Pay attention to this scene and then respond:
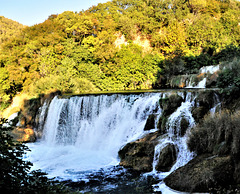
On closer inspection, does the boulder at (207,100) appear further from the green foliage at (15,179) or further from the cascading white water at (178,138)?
the green foliage at (15,179)

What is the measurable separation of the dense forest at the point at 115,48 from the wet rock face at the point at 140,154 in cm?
1200

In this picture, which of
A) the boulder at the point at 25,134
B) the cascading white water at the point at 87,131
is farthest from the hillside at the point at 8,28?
the cascading white water at the point at 87,131

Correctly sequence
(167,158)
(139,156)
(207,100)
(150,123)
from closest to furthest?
(167,158)
(139,156)
(207,100)
(150,123)

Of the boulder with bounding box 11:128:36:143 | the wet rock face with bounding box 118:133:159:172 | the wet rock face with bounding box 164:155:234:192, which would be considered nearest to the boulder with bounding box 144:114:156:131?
the wet rock face with bounding box 118:133:159:172

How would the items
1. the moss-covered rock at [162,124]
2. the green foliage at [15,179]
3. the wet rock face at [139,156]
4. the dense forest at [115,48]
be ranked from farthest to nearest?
the dense forest at [115,48] < the moss-covered rock at [162,124] < the wet rock face at [139,156] < the green foliage at [15,179]

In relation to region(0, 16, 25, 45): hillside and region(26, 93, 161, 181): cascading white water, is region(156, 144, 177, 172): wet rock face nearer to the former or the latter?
region(26, 93, 161, 181): cascading white water

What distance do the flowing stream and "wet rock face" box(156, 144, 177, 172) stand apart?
174 millimetres

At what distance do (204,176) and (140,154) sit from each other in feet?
10.6

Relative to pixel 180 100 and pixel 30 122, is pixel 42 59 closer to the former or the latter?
pixel 30 122

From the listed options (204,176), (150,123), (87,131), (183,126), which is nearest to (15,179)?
(204,176)

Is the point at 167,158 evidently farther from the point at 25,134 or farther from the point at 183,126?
the point at 25,134

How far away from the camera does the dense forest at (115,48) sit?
23141 millimetres

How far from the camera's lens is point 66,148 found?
1259 cm

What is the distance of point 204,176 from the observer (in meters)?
5.84
